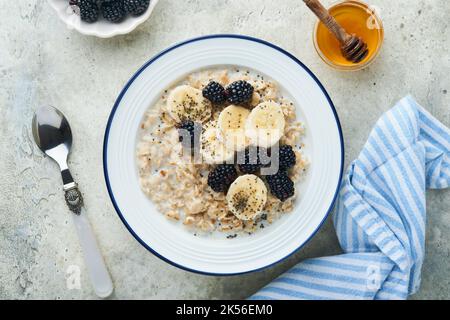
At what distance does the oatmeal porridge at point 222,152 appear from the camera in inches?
51.7

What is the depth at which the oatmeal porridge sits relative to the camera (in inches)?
51.7

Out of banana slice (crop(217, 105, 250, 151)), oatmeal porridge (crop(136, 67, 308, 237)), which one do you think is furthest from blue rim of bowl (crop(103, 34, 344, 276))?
banana slice (crop(217, 105, 250, 151))

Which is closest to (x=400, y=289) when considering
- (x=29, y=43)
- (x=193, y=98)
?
(x=193, y=98)

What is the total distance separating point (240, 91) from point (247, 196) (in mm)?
286

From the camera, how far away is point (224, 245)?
1371 mm

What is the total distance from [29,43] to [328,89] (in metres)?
0.93

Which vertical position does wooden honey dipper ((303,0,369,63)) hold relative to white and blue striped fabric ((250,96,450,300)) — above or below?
above

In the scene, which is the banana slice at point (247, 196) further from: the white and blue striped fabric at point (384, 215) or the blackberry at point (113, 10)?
the blackberry at point (113, 10)

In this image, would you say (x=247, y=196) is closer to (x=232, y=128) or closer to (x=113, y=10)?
(x=232, y=128)

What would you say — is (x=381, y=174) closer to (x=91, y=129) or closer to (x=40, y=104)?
(x=91, y=129)

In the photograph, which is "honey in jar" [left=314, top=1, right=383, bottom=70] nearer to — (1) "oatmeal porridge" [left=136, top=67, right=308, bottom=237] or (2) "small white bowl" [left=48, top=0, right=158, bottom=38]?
(1) "oatmeal porridge" [left=136, top=67, right=308, bottom=237]

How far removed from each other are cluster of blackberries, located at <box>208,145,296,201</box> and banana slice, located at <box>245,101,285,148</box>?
26 millimetres

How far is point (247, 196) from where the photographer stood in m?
1.31

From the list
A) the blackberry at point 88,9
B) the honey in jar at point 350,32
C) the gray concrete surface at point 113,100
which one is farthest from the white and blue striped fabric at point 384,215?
the blackberry at point 88,9
